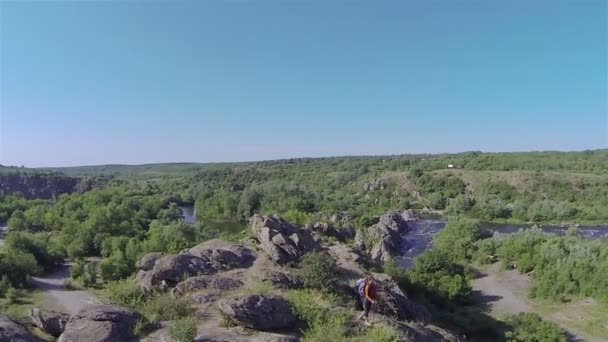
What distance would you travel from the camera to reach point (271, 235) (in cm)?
2472

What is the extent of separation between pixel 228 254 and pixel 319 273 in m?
5.71

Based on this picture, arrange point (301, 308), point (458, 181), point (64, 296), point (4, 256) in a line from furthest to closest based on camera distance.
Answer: point (458, 181) < point (4, 256) < point (64, 296) < point (301, 308)

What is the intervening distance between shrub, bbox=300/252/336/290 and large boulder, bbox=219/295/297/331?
121 inches

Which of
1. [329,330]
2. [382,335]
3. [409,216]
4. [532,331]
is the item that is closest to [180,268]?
[329,330]

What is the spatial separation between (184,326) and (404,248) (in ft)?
165

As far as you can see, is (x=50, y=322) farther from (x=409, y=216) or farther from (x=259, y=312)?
(x=409, y=216)

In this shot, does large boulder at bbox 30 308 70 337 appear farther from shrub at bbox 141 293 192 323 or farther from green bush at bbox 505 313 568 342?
green bush at bbox 505 313 568 342

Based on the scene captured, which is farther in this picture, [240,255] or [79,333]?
[240,255]

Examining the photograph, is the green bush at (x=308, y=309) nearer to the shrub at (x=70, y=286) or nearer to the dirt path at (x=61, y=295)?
the dirt path at (x=61, y=295)

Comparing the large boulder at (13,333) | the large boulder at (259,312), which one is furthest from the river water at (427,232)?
the large boulder at (13,333)

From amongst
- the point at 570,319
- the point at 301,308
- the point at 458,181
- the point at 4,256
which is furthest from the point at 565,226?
the point at 4,256

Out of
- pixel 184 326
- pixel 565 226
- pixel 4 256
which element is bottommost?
pixel 565 226

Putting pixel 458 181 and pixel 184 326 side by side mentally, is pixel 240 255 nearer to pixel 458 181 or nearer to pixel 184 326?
pixel 184 326

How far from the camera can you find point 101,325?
1468 cm
